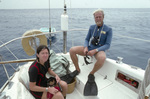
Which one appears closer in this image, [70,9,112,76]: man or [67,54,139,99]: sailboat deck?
[67,54,139,99]: sailboat deck

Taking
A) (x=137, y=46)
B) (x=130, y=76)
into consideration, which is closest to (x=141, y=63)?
(x=137, y=46)

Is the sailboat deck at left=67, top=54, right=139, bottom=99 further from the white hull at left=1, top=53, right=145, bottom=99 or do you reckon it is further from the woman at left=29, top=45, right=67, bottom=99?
the woman at left=29, top=45, right=67, bottom=99

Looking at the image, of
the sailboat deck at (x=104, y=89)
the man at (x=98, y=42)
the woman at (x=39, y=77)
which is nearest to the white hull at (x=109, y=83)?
the sailboat deck at (x=104, y=89)

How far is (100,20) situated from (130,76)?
3.81ft

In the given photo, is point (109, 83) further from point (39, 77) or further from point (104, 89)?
point (39, 77)

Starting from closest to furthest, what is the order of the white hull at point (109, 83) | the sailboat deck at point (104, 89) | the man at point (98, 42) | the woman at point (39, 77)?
the woman at point (39, 77) → the white hull at point (109, 83) → the sailboat deck at point (104, 89) → the man at point (98, 42)

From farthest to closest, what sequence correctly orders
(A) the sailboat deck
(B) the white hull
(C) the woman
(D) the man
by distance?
(D) the man < (A) the sailboat deck < (B) the white hull < (C) the woman

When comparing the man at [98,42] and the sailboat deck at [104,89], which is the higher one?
the man at [98,42]

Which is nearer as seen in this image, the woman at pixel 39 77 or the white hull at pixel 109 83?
the woman at pixel 39 77

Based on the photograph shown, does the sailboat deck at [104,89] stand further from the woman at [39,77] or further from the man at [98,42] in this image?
the woman at [39,77]

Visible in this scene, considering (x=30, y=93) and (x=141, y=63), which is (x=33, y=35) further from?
(x=141, y=63)

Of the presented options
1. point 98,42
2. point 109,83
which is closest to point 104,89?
point 109,83

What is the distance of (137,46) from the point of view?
6797mm

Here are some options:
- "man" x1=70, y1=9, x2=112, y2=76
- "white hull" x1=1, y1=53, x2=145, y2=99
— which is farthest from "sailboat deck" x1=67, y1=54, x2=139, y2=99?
"man" x1=70, y1=9, x2=112, y2=76
